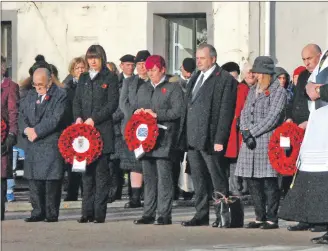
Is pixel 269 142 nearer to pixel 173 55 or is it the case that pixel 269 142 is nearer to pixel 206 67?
pixel 206 67

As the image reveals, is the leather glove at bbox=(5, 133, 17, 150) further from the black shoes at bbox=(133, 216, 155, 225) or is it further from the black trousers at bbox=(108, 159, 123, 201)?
the black trousers at bbox=(108, 159, 123, 201)

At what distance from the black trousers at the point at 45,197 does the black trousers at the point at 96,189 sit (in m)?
0.35

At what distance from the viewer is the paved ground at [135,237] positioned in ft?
45.9

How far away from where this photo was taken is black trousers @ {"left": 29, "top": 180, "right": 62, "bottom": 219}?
1691 centimetres

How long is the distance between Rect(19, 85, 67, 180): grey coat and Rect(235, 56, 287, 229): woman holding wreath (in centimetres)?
219

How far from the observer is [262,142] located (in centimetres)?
1608

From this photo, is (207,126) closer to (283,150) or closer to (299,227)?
(283,150)

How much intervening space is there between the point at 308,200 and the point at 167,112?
3422 mm

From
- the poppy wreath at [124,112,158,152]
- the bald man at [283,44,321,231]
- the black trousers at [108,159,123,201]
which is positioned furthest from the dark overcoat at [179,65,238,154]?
the black trousers at [108,159,123,201]

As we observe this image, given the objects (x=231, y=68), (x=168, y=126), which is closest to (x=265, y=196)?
(x=168, y=126)

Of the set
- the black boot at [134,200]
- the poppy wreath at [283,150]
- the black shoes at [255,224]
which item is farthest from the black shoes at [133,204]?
the poppy wreath at [283,150]

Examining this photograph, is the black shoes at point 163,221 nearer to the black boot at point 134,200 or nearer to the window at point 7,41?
the black boot at point 134,200

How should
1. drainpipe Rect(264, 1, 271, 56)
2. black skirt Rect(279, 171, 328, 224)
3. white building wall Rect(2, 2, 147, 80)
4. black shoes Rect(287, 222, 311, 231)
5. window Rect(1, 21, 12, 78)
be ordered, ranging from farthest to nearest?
window Rect(1, 21, 12, 78) → white building wall Rect(2, 2, 147, 80) → drainpipe Rect(264, 1, 271, 56) → black shoes Rect(287, 222, 311, 231) → black skirt Rect(279, 171, 328, 224)

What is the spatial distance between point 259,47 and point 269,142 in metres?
9.00
